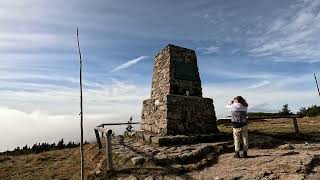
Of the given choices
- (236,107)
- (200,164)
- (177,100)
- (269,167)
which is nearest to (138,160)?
(200,164)

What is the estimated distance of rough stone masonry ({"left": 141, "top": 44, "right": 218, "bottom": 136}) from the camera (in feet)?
47.4

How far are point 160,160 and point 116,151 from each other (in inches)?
107

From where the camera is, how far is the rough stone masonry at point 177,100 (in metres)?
14.4

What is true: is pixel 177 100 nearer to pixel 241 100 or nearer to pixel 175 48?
pixel 175 48

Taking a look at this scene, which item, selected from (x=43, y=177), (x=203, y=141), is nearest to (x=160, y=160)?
(x=203, y=141)

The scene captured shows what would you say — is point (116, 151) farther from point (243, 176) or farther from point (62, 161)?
point (243, 176)

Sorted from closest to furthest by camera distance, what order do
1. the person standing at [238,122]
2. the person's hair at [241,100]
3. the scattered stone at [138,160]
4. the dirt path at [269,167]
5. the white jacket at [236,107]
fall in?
the dirt path at [269,167] < the scattered stone at [138,160] < the person standing at [238,122] < the white jacket at [236,107] < the person's hair at [241,100]

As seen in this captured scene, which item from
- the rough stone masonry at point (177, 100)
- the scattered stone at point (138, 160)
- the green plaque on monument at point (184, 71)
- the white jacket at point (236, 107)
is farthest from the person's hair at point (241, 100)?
the green plaque on monument at point (184, 71)

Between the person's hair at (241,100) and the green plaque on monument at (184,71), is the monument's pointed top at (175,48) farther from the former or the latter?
the person's hair at (241,100)

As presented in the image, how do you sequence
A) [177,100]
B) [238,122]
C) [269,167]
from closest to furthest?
[269,167], [238,122], [177,100]

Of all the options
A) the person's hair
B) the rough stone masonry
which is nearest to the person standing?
the person's hair

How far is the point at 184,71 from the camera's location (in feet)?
51.4

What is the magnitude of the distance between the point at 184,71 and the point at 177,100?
1.74m

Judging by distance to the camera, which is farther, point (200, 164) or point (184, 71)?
point (184, 71)
